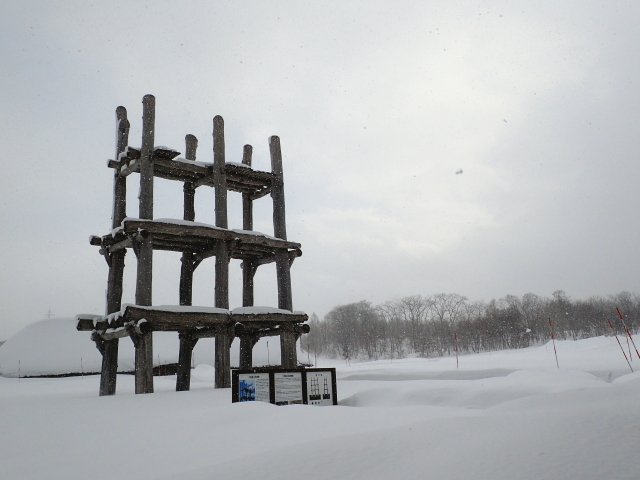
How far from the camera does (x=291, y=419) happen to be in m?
5.80

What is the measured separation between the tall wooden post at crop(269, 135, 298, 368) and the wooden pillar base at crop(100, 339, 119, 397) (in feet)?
16.1

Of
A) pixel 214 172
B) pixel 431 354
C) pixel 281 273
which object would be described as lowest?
pixel 431 354

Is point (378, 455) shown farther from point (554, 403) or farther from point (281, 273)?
point (281, 273)

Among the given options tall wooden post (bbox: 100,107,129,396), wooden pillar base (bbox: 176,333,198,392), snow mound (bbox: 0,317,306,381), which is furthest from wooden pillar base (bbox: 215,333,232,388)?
snow mound (bbox: 0,317,306,381)

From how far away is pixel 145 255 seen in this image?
11953 millimetres

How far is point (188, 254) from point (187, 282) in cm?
96

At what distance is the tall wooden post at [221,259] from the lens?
12.8 m

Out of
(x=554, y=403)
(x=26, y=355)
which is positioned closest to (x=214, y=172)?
(x=554, y=403)

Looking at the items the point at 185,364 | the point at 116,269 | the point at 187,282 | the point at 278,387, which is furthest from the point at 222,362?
the point at 278,387

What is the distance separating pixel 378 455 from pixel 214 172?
1192cm

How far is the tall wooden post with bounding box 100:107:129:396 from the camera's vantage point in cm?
1242

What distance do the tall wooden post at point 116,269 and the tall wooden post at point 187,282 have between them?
6.49ft

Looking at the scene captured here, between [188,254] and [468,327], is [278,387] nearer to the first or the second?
[188,254]

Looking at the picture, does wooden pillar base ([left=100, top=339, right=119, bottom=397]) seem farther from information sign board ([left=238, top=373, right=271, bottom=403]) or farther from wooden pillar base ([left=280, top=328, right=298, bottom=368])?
information sign board ([left=238, top=373, right=271, bottom=403])
